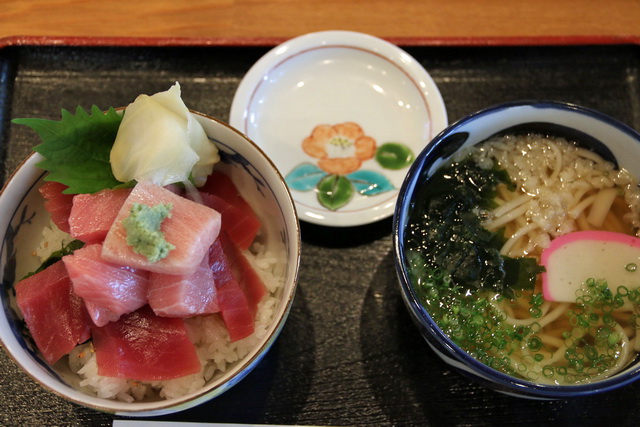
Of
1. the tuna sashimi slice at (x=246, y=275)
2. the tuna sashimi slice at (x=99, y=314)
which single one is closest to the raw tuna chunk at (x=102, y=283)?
the tuna sashimi slice at (x=99, y=314)

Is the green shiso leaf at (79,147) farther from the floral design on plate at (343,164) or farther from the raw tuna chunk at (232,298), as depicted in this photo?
the floral design on plate at (343,164)

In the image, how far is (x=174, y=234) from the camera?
1103mm

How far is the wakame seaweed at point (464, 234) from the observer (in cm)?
136

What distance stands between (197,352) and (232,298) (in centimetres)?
15

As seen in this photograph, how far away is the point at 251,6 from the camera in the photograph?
198 centimetres

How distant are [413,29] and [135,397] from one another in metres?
1.55

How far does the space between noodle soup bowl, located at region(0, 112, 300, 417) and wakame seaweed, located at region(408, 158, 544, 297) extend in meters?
0.36

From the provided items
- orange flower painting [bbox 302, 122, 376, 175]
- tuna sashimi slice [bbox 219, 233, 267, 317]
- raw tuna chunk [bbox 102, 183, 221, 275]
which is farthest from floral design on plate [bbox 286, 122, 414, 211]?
raw tuna chunk [bbox 102, 183, 221, 275]

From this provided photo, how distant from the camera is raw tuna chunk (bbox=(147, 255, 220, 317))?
3.64 ft

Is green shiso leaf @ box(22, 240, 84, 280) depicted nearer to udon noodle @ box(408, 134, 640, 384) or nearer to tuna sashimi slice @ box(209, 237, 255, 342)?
tuna sashimi slice @ box(209, 237, 255, 342)

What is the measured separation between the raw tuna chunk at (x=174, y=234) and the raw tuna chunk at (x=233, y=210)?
16cm

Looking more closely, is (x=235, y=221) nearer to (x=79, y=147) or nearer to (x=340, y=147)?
(x=79, y=147)

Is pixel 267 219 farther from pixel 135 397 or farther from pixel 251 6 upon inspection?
pixel 251 6

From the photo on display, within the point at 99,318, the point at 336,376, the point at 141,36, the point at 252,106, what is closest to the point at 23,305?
the point at 99,318
